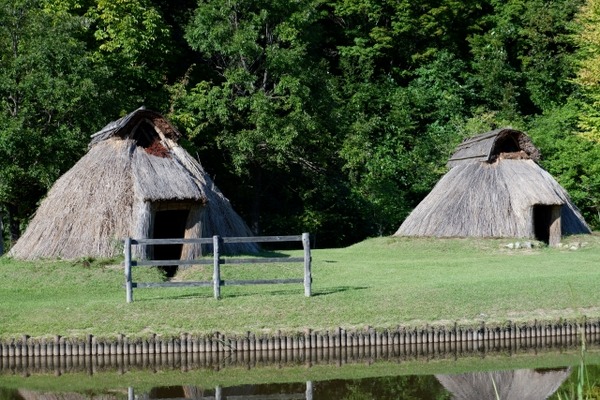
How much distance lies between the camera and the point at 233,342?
17844mm

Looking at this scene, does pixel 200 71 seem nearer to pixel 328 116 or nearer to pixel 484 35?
pixel 328 116

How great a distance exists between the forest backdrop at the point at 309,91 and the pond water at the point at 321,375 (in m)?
15.0

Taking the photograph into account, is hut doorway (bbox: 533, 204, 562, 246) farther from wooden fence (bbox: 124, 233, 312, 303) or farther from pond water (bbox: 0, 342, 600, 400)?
pond water (bbox: 0, 342, 600, 400)

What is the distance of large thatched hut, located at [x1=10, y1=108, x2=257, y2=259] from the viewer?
25766mm

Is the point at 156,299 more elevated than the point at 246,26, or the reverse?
the point at 246,26

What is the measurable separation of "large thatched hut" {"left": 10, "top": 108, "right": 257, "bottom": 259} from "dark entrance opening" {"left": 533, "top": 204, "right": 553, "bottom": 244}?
41.2ft

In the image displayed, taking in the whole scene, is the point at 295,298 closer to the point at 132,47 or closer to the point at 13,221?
the point at 13,221

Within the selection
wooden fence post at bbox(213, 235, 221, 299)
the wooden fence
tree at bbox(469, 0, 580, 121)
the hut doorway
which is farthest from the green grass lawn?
tree at bbox(469, 0, 580, 121)

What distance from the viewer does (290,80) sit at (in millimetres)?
38125

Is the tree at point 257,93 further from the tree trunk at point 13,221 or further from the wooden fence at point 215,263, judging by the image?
the wooden fence at point 215,263

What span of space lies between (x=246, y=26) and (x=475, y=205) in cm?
1196

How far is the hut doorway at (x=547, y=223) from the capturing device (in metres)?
34.0

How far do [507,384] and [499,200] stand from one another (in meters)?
19.1

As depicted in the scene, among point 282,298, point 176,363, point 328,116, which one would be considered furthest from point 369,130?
point 176,363
